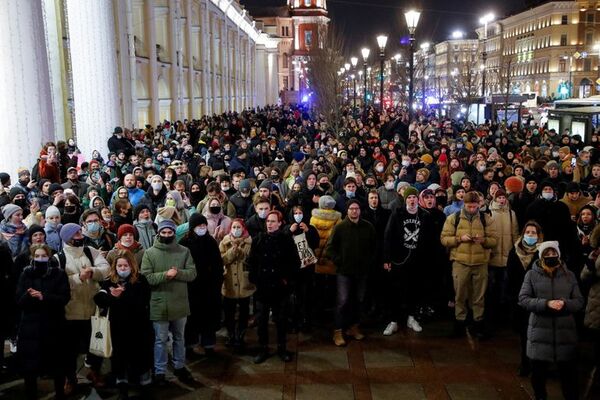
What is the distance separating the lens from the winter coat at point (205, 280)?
7480 mm

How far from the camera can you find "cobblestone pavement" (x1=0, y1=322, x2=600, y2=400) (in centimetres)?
680

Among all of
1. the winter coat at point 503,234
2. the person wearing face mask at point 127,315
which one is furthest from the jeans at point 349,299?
the person wearing face mask at point 127,315

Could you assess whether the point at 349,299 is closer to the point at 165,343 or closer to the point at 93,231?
the point at 165,343

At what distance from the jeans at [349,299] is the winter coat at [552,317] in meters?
2.56

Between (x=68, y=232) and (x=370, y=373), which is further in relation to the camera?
(x=370, y=373)

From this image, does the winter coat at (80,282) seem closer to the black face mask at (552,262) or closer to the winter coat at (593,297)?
the black face mask at (552,262)

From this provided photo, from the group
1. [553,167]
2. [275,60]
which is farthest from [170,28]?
[275,60]

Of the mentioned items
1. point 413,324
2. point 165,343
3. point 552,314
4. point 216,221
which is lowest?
point 413,324

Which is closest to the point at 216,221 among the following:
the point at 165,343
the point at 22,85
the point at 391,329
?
the point at 165,343

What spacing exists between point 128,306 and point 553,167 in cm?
840

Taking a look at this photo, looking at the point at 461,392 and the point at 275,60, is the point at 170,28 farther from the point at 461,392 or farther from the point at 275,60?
the point at 275,60

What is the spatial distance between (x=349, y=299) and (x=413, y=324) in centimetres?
103

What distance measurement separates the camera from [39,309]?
6.35m

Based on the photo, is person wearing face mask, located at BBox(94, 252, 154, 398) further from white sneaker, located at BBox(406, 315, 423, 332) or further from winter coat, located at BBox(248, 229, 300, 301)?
white sneaker, located at BBox(406, 315, 423, 332)
